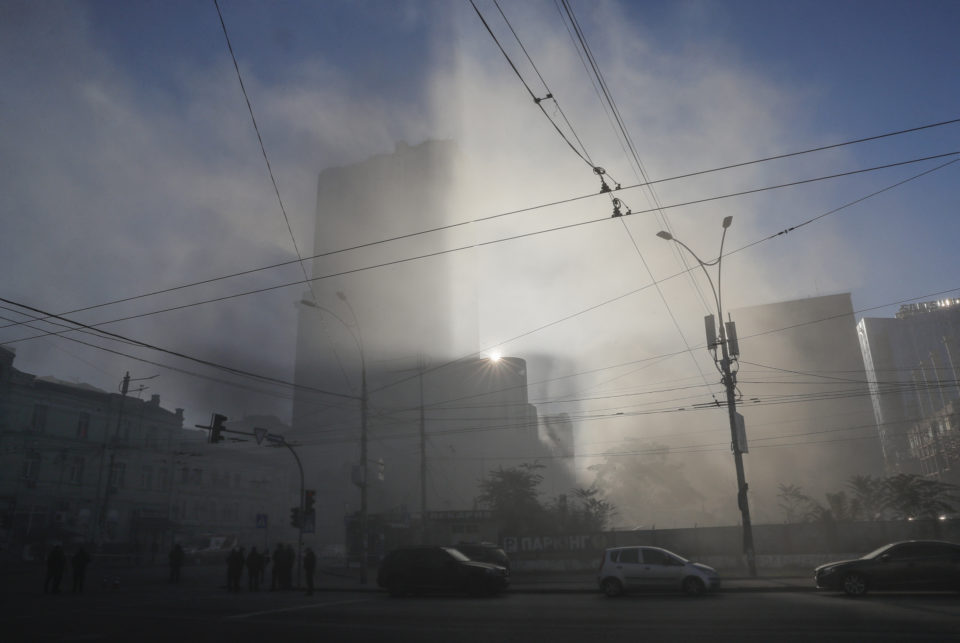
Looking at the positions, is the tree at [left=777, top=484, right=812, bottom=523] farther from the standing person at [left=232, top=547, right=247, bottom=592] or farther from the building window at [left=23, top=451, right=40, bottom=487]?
the building window at [left=23, top=451, right=40, bottom=487]

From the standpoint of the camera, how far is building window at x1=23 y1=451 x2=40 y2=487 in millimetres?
46750

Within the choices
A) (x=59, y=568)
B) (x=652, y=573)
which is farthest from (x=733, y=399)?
(x=59, y=568)

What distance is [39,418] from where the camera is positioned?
49.0m

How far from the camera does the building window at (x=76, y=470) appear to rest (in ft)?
164

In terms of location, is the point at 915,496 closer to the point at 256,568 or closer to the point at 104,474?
the point at 256,568

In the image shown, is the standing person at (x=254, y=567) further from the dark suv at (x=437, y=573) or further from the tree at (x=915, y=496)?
the tree at (x=915, y=496)

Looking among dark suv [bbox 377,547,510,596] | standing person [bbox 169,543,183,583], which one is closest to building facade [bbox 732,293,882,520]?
standing person [bbox 169,543,183,583]

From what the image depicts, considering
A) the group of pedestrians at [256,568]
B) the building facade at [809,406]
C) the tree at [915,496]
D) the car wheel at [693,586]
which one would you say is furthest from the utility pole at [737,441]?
the building facade at [809,406]

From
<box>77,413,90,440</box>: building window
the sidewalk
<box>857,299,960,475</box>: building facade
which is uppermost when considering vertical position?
<box>857,299,960,475</box>: building facade

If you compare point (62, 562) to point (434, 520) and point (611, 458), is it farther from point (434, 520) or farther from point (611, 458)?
point (611, 458)

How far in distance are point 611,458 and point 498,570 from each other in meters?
108

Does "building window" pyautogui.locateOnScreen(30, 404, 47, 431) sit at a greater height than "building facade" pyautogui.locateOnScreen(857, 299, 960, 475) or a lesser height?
lesser

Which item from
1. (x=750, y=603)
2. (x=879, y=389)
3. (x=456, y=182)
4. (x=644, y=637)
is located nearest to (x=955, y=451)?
(x=879, y=389)

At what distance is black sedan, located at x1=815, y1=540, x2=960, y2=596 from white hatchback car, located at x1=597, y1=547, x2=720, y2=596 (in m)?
3.27
